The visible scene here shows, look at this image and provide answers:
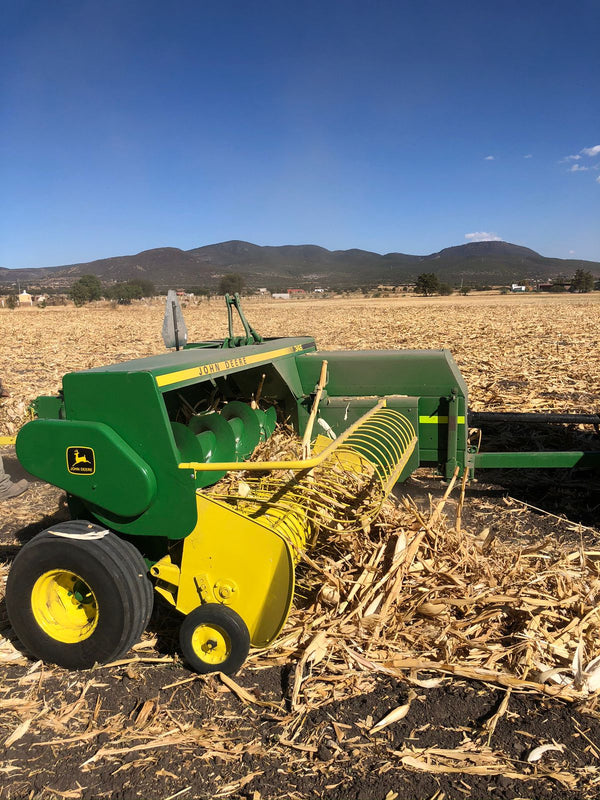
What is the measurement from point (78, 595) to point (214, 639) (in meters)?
0.83

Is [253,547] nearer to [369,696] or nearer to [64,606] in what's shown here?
[369,696]

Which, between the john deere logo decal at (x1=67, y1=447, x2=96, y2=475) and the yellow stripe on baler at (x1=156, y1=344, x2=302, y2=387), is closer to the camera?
the john deere logo decal at (x1=67, y1=447, x2=96, y2=475)

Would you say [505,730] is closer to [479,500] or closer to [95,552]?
[95,552]

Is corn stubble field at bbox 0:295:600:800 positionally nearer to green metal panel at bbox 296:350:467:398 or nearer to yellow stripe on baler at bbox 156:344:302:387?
yellow stripe on baler at bbox 156:344:302:387

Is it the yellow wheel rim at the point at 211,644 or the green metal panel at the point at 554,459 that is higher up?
the green metal panel at the point at 554,459

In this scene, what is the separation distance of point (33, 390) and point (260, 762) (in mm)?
9195

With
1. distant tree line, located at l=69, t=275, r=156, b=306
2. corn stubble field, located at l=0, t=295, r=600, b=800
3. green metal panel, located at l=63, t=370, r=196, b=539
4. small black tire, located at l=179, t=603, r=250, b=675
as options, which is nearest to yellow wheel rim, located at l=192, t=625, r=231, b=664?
small black tire, located at l=179, t=603, r=250, b=675

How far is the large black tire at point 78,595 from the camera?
3109mm

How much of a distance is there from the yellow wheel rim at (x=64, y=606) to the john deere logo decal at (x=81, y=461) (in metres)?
0.56

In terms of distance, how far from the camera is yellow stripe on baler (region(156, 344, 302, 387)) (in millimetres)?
3325

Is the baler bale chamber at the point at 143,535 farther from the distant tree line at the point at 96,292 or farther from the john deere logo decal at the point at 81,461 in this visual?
the distant tree line at the point at 96,292

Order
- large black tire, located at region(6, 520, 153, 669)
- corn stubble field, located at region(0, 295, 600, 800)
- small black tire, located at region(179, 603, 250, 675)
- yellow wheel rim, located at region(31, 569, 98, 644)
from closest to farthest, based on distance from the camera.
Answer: corn stubble field, located at region(0, 295, 600, 800)
small black tire, located at region(179, 603, 250, 675)
large black tire, located at region(6, 520, 153, 669)
yellow wheel rim, located at region(31, 569, 98, 644)

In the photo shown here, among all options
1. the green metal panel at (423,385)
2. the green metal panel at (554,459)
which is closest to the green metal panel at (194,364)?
the green metal panel at (423,385)

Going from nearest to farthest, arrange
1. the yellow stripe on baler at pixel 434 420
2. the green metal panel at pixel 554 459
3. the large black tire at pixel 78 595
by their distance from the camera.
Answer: the large black tire at pixel 78 595 < the green metal panel at pixel 554 459 < the yellow stripe on baler at pixel 434 420
